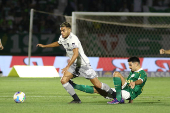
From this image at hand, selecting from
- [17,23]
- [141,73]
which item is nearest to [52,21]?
[17,23]

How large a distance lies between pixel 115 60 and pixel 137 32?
8.48 feet

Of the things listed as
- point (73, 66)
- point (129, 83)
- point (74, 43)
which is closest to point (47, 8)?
point (73, 66)

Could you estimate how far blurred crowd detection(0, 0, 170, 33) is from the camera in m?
21.2

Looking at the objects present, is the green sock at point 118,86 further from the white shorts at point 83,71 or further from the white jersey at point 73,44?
the white jersey at point 73,44

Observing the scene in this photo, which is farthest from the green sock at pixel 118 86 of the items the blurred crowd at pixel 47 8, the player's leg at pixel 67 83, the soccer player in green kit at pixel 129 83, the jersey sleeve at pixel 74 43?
the blurred crowd at pixel 47 8

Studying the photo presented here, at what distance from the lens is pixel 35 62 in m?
16.0

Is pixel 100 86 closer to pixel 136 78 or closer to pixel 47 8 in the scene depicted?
pixel 136 78

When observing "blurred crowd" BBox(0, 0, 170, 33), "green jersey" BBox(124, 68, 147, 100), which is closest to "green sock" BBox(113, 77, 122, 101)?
"green jersey" BBox(124, 68, 147, 100)

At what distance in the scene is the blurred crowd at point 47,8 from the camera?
21203mm

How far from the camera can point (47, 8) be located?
878 inches

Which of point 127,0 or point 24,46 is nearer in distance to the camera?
point 24,46

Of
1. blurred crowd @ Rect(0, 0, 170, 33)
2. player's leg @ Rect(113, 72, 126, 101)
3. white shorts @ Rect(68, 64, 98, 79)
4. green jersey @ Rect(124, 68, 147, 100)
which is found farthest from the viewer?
blurred crowd @ Rect(0, 0, 170, 33)

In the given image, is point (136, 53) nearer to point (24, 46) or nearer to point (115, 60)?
point (115, 60)

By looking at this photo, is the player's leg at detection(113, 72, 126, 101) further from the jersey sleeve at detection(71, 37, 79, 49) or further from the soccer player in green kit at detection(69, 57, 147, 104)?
the jersey sleeve at detection(71, 37, 79, 49)
